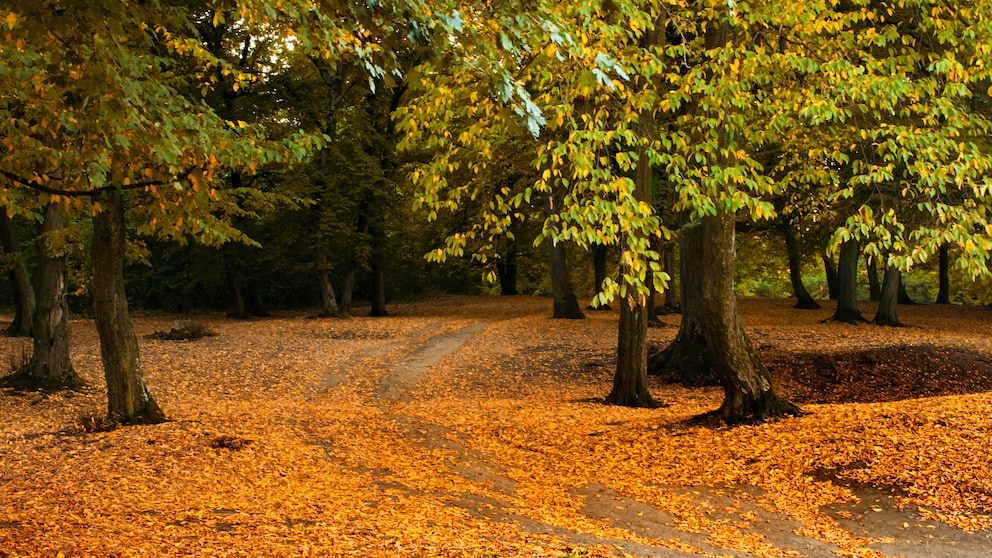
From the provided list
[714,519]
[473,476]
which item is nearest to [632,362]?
[473,476]

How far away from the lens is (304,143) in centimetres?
989

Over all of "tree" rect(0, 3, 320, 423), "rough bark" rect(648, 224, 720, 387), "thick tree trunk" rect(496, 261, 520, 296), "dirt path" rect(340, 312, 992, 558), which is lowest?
"dirt path" rect(340, 312, 992, 558)

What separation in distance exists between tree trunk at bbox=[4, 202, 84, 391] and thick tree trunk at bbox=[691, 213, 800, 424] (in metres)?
9.27

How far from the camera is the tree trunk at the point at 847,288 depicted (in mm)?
22688

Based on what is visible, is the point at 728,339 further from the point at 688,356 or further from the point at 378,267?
the point at 378,267

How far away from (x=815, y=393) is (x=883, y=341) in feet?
17.4

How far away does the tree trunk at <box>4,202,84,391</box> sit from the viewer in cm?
1158

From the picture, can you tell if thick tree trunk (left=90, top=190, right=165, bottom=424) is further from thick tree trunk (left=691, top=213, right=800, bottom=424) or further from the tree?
thick tree trunk (left=691, top=213, right=800, bottom=424)

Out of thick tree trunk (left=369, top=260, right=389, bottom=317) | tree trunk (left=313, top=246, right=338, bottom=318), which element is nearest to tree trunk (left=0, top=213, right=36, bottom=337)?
tree trunk (left=313, top=246, right=338, bottom=318)

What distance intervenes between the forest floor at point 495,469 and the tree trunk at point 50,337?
43 cm

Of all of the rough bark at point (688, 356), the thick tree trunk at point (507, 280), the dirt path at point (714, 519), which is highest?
the thick tree trunk at point (507, 280)

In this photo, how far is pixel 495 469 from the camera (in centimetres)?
854

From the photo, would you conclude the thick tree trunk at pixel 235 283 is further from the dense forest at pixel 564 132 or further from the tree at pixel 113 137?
the tree at pixel 113 137

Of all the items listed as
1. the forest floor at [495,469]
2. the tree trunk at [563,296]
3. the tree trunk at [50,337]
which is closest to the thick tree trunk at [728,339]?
the forest floor at [495,469]
